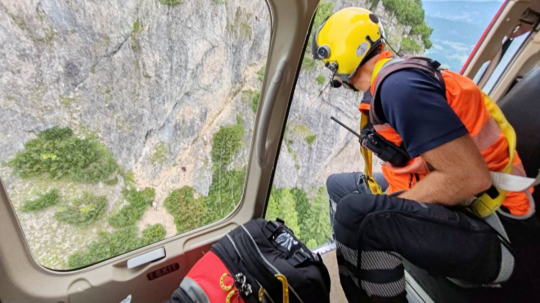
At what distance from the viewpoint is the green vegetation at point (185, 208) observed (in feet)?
5.07

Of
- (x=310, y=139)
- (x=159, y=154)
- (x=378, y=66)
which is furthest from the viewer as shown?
(x=310, y=139)

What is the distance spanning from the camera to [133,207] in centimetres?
144

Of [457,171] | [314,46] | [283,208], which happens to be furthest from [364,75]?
[283,208]

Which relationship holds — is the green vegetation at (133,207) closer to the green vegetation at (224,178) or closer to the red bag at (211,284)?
the green vegetation at (224,178)

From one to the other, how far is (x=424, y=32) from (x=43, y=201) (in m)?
2.62

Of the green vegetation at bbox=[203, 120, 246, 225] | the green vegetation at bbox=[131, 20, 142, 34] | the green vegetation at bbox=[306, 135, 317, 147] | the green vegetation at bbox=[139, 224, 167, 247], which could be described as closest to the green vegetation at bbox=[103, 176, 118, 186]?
the green vegetation at bbox=[139, 224, 167, 247]

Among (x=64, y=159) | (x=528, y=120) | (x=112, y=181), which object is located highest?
(x=528, y=120)

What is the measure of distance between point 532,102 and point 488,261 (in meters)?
0.75

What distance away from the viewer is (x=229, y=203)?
178 centimetres

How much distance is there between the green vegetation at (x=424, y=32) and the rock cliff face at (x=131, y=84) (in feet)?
2.42

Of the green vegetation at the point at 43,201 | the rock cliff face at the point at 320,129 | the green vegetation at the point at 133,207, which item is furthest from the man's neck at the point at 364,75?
the green vegetation at the point at 43,201

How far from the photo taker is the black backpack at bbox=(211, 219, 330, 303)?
3.94 ft

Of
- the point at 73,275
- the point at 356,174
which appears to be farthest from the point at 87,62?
the point at 356,174

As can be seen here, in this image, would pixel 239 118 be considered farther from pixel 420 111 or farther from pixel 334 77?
pixel 420 111
